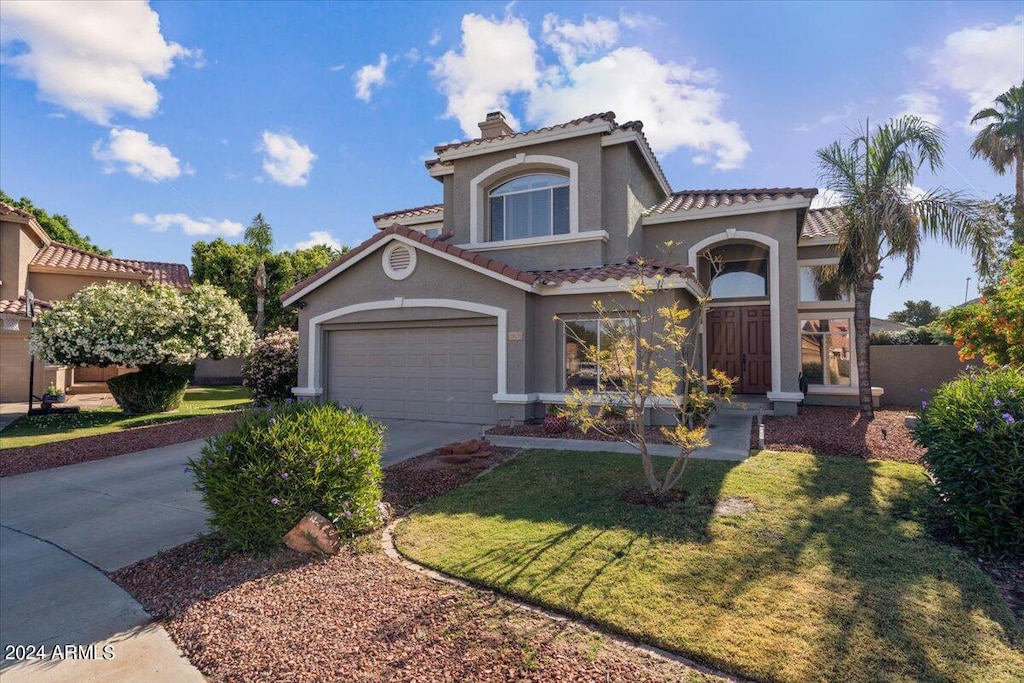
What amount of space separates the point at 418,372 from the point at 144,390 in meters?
9.78

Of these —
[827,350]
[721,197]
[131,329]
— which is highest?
[721,197]

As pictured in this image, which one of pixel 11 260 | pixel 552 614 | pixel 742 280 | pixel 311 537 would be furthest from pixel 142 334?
pixel 742 280

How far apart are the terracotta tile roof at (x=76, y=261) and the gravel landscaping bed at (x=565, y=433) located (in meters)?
21.3

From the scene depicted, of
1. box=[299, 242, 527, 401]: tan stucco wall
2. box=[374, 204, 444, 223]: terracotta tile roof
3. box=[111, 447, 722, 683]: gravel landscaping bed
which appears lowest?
box=[111, 447, 722, 683]: gravel landscaping bed

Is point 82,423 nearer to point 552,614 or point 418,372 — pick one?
point 418,372

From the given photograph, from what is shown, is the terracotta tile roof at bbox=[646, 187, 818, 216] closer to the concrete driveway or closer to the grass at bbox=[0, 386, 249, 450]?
the concrete driveway

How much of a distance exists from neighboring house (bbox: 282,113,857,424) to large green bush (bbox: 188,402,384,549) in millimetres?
6519

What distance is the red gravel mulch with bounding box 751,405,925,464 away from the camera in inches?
355

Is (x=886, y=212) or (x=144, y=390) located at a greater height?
(x=886, y=212)

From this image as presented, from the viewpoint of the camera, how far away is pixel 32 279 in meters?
21.7

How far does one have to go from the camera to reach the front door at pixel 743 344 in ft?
50.4

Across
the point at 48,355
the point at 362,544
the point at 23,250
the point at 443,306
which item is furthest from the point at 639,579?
the point at 23,250

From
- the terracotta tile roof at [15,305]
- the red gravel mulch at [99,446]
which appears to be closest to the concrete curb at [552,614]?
the red gravel mulch at [99,446]

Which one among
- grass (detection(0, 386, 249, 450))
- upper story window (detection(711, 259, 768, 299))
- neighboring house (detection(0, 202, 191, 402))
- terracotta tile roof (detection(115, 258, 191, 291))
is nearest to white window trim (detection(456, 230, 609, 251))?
upper story window (detection(711, 259, 768, 299))
